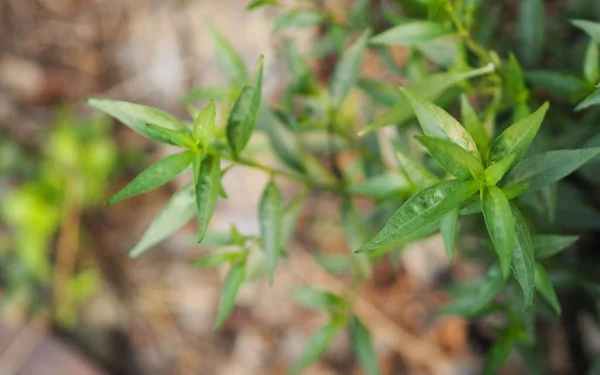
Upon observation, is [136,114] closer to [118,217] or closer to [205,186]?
[205,186]

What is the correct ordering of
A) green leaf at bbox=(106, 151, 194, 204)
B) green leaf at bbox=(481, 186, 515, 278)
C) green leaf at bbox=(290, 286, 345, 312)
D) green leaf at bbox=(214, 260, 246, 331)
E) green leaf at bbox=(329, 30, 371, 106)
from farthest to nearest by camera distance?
green leaf at bbox=(290, 286, 345, 312), green leaf at bbox=(329, 30, 371, 106), green leaf at bbox=(214, 260, 246, 331), green leaf at bbox=(106, 151, 194, 204), green leaf at bbox=(481, 186, 515, 278)

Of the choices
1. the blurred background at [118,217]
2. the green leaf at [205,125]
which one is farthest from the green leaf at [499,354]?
the blurred background at [118,217]

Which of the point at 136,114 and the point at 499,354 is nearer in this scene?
the point at 136,114

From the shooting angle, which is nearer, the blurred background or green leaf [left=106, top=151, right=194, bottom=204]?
green leaf [left=106, top=151, right=194, bottom=204]

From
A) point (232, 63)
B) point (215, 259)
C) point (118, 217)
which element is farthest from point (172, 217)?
point (118, 217)

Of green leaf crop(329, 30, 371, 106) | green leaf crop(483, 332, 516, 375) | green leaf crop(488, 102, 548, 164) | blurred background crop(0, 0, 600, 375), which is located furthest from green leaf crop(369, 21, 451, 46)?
blurred background crop(0, 0, 600, 375)

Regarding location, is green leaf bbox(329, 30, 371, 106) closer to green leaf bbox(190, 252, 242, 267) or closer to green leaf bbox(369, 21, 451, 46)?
green leaf bbox(369, 21, 451, 46)

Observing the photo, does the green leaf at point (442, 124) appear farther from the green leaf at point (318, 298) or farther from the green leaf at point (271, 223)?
the green leaf at point (318, 298)

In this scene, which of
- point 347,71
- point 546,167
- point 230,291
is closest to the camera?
point 546,167
